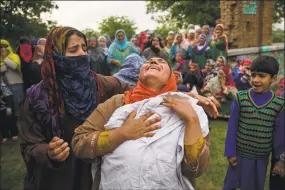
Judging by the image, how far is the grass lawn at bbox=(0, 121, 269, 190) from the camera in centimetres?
399

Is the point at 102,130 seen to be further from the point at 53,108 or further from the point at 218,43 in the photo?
the point at 218,43

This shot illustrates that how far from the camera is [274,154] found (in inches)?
115

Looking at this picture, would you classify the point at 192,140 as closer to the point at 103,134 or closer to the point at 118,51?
the point at 103,134

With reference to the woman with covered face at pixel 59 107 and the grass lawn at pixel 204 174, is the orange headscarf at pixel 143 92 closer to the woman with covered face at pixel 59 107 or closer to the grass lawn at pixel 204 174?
the woman with covered face at pixel 59 107

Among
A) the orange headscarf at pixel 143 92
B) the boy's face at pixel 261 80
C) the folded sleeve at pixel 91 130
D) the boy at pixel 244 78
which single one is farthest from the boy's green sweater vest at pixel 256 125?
the boy at pixel 244 78

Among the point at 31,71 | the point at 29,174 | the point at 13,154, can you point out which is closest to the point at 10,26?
the point at 31,71

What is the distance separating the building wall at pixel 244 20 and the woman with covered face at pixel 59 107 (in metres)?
10.1

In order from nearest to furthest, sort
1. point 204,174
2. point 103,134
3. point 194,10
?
point 103,134 < point 204,174 < point 194,10

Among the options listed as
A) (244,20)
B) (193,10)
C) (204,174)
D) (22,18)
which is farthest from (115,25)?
(204,174)

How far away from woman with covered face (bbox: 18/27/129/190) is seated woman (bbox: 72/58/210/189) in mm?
460

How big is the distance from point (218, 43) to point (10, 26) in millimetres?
12453

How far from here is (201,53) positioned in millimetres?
8023

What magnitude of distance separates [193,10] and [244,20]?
13984 mm

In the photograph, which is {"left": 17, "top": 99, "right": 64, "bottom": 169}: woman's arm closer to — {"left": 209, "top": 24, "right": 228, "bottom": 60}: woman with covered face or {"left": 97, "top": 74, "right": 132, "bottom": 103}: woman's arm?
{"left": 97, "top": 74, "right": 132, "bottom": 103}: woman's arm
